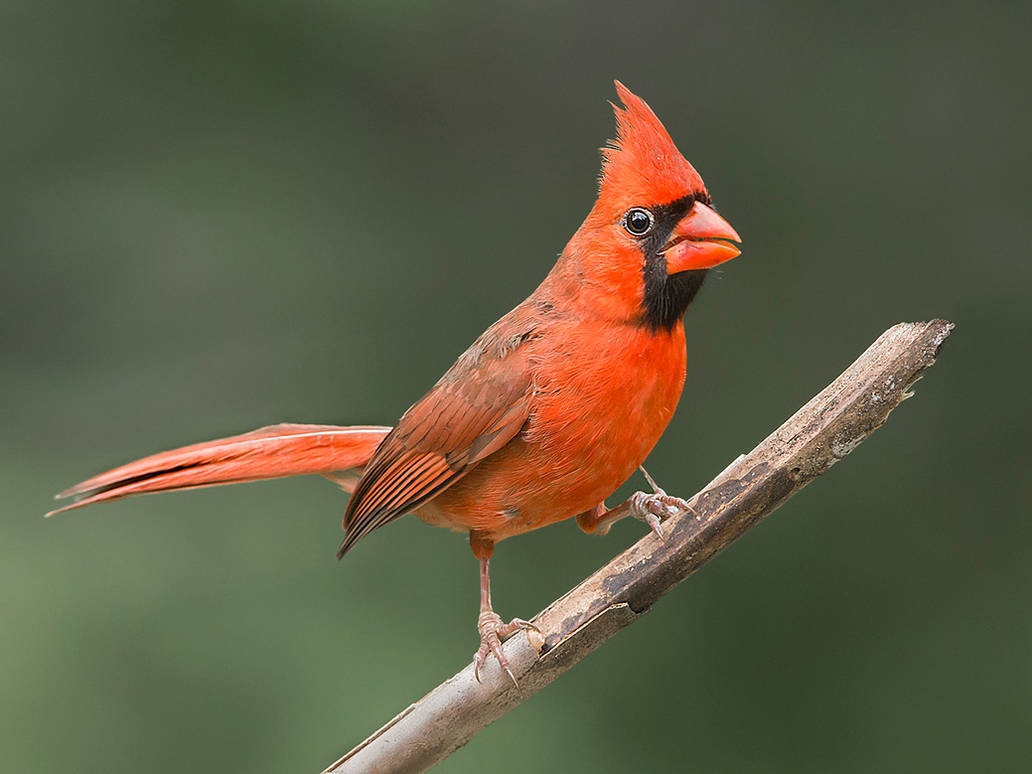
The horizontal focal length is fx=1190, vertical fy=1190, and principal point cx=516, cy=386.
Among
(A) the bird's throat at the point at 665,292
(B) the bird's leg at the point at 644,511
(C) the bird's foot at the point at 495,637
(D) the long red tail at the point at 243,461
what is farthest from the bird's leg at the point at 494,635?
(A) the bird's throat at the point at 665,292

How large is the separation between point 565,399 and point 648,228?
0.33 m

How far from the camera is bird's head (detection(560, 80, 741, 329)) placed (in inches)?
77.9

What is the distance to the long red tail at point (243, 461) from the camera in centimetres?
232

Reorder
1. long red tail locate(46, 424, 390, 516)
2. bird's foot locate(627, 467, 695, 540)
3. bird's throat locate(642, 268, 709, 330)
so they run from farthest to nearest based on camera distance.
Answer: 1. long red tail locate(46, 424, 390, 516)
2. bird's foot locate(627, 467, 695, 540)
3. bird's throat locate(642, 268, 709, 330)

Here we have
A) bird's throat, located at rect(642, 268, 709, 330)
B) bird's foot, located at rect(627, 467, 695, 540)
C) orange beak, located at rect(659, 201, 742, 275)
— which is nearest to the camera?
orange beak, located at rect(659, 201, 742, 275)

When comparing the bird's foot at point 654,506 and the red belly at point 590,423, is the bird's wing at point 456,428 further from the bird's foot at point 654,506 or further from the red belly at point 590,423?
the bird's foot at point 654,506

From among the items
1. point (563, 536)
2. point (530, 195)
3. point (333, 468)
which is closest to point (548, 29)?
point (530, 195)

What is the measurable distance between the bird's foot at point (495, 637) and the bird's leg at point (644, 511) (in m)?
0.29

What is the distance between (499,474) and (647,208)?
0.56 meters

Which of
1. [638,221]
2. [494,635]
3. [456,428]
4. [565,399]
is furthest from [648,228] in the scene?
[494,635]

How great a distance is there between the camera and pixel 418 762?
7.02 feet

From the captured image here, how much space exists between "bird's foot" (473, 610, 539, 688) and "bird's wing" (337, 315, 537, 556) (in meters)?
0.26

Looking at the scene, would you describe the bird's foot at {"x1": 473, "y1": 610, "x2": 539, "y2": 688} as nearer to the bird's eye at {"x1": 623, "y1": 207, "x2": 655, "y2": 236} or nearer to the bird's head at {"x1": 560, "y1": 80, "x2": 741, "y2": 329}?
the bird's head at {"x1": 560, "y1": 80, "x2": 741, "y2": 329}

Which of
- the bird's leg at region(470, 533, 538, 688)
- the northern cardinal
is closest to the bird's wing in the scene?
the northern cardinal
